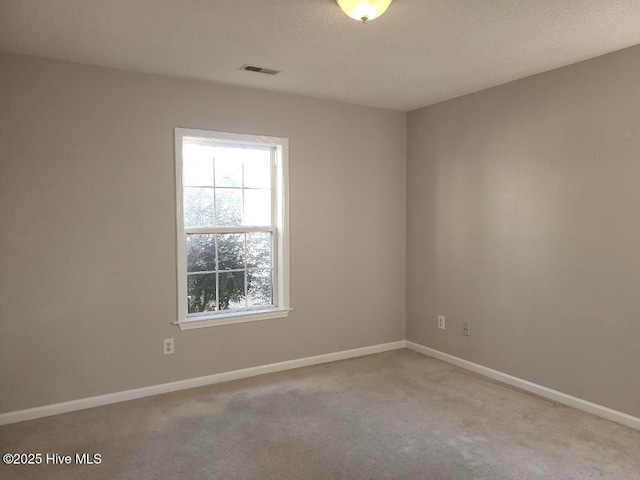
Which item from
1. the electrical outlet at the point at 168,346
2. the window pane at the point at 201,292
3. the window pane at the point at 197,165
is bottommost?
the electrical outlet at the point at 168,346

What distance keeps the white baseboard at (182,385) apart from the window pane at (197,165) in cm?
154

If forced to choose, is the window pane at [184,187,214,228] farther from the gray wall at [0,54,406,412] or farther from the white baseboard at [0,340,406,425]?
the white baseboard at [0,340,406,425]

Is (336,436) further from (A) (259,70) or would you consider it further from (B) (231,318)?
(A) (259,70)

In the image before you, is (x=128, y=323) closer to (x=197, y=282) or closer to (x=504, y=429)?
(x=197, y=282)

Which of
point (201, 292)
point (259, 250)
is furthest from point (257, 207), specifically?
point (201, 292)

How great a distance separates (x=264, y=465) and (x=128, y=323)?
1.52 m

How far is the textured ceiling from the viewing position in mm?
2340

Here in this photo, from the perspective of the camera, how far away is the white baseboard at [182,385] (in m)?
3.06

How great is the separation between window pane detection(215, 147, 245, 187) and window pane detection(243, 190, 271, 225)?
0.14 m

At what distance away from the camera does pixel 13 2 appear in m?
2.27

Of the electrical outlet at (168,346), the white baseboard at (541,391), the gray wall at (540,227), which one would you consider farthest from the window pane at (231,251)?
the white baseboard at (541,391)

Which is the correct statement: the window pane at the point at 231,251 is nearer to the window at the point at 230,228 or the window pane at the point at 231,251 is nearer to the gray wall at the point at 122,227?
the window at the point at 230,228

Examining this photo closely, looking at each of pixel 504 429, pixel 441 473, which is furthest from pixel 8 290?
pixel 504 429

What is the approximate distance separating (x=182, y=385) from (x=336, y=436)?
54.4 inches
